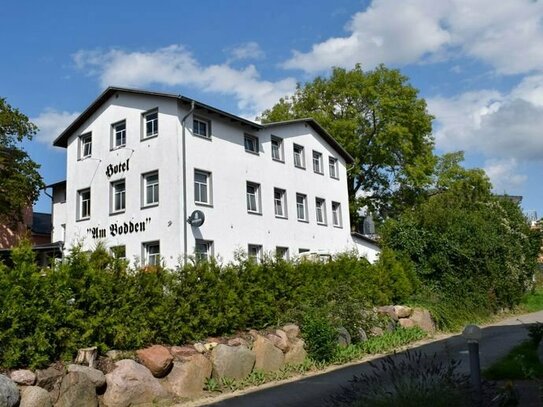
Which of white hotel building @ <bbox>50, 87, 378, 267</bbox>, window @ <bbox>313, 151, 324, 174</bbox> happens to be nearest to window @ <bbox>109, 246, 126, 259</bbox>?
white hotel building @ <bbox>50, 87, 378, 267</bbox>

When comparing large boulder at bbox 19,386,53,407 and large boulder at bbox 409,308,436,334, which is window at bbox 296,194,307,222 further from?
large boulder at bbox 19,386,53,407

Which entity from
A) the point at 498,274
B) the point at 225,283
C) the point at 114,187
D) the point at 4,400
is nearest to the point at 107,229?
the point at 114,187

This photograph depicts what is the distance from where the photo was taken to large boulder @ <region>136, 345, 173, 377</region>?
31.6ft

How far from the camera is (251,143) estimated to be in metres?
28.3

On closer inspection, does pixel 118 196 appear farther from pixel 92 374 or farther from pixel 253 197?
pixel 92 374

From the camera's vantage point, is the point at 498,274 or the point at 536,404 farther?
the point at 498,274

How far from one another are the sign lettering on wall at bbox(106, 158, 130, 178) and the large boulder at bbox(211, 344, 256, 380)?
16.4m

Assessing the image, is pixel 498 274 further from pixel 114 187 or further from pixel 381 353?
pixel 114 187

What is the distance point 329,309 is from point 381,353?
1.62 meters

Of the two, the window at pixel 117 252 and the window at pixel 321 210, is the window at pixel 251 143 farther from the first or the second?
the window at pixel 117 252

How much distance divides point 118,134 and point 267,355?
1823 centimetres

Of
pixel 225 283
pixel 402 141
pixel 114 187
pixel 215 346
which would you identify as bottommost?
pixel 215 346

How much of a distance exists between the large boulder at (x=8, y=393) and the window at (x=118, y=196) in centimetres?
1835

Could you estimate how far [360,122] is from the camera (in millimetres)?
38656
